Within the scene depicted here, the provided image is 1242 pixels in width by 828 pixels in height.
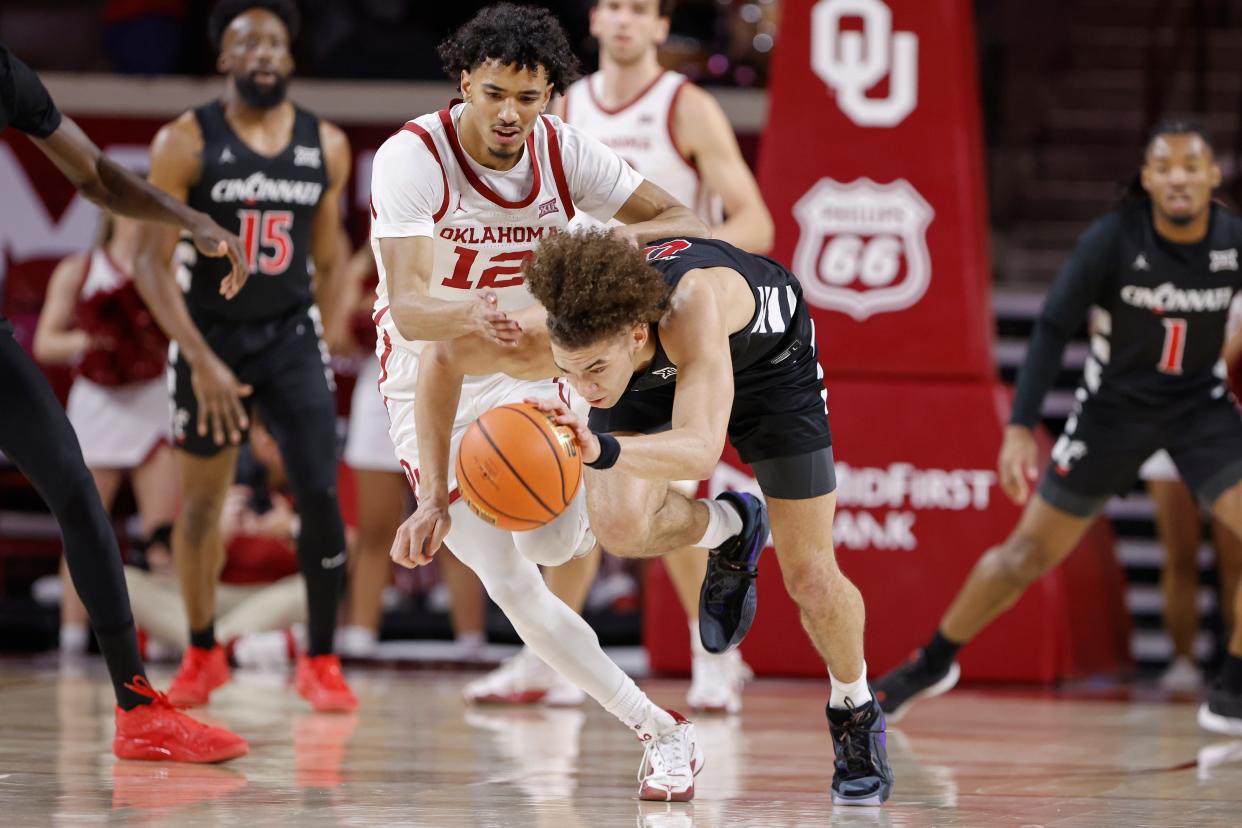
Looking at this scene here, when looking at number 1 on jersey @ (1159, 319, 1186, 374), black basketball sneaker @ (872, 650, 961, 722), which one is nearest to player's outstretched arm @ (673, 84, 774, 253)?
number 1 on jersey @ (1159, 319, 1186, 374)

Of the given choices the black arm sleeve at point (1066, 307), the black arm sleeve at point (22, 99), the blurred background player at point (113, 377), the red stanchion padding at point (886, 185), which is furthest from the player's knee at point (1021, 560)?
the blurred background player at point (113, 377)

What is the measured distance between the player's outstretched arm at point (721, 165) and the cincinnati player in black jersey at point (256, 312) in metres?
1.20

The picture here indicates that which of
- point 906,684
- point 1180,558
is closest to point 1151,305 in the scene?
point 906,684

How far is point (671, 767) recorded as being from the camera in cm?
418

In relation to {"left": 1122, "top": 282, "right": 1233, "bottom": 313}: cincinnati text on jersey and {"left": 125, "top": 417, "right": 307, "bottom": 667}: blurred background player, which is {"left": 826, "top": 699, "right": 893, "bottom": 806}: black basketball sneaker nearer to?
{"left": 1122, "top": 282, "right": 1233, "bottom": 313}: cincinnati text on jersey

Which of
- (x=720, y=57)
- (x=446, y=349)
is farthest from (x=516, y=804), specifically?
(x=720, y=57)

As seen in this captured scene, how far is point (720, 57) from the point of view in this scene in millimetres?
9508

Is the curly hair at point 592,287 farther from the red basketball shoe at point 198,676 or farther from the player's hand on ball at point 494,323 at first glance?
the red basketball shoe at point 198,676

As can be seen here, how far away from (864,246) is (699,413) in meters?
3.69

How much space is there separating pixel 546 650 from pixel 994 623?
334 cm

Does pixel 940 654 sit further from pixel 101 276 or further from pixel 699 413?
pixel 101 276

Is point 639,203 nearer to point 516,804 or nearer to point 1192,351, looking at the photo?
point 516,804

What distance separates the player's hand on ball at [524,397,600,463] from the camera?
11.2ft

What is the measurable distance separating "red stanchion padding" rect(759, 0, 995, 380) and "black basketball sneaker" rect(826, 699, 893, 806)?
3.11 m
